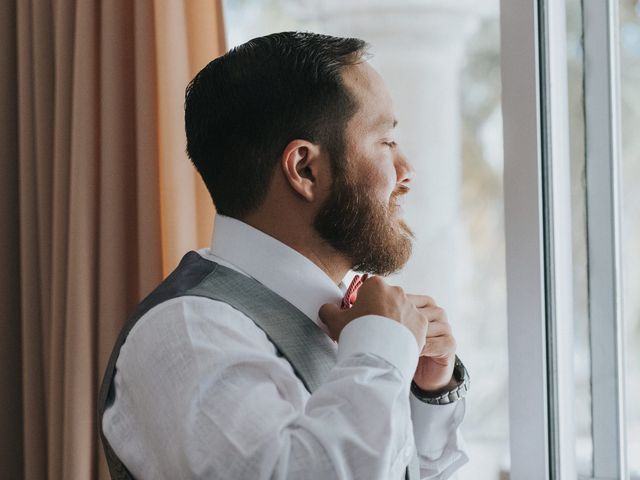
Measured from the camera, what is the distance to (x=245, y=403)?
0.89 m

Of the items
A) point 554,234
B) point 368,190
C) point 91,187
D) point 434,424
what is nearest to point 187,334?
point 368,190

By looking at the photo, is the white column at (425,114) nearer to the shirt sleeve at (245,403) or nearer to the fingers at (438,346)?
the fingers at (438,346)

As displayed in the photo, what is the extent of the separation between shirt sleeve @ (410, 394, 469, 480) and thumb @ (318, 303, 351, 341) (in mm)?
246

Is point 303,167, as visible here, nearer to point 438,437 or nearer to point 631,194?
point 438,437

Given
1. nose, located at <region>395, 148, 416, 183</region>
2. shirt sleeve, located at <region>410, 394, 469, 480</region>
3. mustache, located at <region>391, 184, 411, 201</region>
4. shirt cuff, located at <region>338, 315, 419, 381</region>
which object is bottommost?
shirt sleeve, located at <region>410, 394, 469, 480</region>

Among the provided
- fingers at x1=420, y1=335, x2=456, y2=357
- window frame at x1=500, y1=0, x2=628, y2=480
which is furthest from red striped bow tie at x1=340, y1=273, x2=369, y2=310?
window frame at x1=500, y1=0, x2=628, y2=480

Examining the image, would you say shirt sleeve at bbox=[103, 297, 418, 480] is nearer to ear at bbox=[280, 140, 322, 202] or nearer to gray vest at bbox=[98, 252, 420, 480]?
gray vest at bbox=[98, 252, 420, 480]

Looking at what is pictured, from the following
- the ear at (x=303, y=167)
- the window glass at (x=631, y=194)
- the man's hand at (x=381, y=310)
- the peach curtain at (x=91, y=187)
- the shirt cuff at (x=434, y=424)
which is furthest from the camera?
the peach curtain at (x=91, y=187)

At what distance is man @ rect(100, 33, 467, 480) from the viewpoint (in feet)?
2.91

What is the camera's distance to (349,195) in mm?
1146

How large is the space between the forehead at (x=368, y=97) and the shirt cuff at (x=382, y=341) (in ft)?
0.97

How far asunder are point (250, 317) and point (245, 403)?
0.16 metres

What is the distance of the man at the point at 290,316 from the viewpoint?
0.89m

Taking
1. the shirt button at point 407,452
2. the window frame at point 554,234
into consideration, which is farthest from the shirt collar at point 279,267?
the window frame at point 554,234
